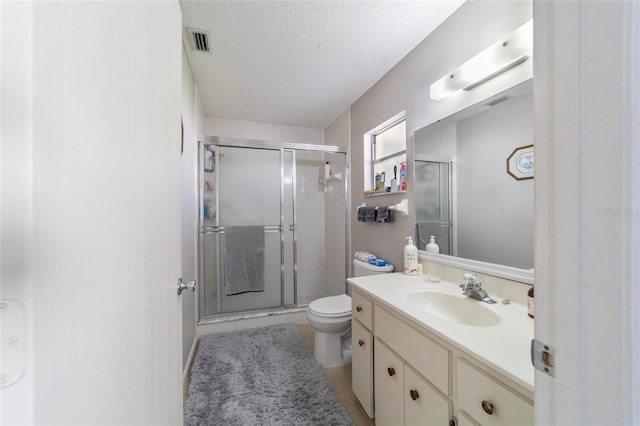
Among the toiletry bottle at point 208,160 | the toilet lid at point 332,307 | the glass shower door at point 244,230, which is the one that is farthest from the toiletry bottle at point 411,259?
the toiletry bottle at point 208,160

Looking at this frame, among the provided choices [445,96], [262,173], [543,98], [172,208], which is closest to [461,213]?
[445,96]

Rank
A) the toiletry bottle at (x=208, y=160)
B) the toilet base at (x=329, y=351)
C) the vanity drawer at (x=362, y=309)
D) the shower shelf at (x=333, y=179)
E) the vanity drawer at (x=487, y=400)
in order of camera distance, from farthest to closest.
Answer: the shower shelf at (x=333, y=179)
the toiletry bottle at (x=208, y=160)
the toilet base at (x=329, y=351)
the vanity drawer at (x=362, y=309)
the vanity drawer at (x=487, y=400)

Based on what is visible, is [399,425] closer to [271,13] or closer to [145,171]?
[145,171]

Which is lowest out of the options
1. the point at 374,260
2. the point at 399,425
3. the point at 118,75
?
the point at 399,425

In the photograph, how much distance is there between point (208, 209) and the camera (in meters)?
2.48

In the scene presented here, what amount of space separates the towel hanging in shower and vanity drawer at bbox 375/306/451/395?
171cm

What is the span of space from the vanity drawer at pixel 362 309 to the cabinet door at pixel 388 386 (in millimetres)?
110

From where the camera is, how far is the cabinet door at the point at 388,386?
1090 mm

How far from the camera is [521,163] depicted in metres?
1.09

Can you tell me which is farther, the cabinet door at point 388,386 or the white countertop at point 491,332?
the cabinet door at point 388,386

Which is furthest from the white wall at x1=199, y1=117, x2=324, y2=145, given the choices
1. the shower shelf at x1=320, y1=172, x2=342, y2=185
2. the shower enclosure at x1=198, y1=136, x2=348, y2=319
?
the shower shelf at x1=320, y1=172, x2=342, y2=185

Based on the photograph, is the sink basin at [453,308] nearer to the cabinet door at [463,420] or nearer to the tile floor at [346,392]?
the cabinet door at [463,420]

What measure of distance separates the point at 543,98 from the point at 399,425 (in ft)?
4.38

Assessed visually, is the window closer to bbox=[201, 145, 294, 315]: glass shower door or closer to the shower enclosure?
the shower enclosure
